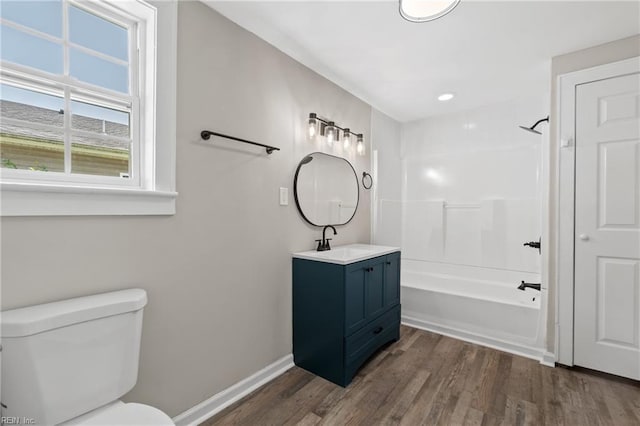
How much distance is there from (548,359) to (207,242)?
256 cm

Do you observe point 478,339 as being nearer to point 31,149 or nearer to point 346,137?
point 346,137

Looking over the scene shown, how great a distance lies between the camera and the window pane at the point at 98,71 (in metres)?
1.29

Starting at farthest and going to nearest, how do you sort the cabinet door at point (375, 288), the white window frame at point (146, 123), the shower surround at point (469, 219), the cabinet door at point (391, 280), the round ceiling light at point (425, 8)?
the shower surround at point (469, 219) < the cabinet door at point (391, 280) < the cabinet door at point (375, 288) < the round ceiling light at point (425, 8) < the white window frame at point (146, 123)

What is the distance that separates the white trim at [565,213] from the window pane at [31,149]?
2990 mm

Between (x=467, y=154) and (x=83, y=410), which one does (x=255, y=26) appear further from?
(x=467, y=154)

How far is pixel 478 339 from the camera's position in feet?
8.50

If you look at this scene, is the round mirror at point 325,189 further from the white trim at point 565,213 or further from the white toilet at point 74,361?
the white trim at point 565,213

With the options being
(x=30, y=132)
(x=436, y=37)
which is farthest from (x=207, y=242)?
(x=436, y=37)

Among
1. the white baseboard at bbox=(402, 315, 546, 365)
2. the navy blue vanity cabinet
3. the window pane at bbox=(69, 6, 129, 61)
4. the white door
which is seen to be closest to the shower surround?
the white baseboard at bbox=(402, 315, 546, 365)

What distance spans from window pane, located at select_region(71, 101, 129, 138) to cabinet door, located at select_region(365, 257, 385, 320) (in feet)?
5.51

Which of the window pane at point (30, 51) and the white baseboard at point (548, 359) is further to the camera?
the white baseboard at point (548, 359)

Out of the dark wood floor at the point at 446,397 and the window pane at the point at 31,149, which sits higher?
the window pane at the point at 31,149

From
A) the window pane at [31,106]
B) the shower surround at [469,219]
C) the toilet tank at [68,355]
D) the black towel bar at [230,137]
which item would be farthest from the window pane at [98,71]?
the shower surround at [469,219]

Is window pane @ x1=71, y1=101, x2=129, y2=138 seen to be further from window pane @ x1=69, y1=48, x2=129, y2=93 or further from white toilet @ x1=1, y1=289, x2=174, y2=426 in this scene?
white toilet @ x1=1, y1=289, x2=174, y2=426
